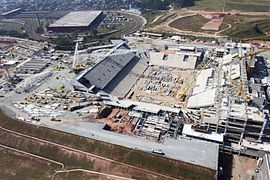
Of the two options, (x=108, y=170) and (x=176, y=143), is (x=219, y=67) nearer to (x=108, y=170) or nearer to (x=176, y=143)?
(x=176, y=143)

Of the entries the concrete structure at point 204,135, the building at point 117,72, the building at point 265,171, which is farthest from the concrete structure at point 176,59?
the building at point 265,171

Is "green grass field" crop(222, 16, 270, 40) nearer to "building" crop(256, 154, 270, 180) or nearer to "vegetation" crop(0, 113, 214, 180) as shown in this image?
"building" crop(256, 154, 270, 180)

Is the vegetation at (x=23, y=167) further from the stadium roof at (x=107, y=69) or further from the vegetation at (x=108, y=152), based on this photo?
the stadium roof at (x=107, y=69)

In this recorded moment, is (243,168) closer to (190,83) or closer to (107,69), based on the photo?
(190,83)

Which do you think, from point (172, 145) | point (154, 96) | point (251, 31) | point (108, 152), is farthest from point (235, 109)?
point (251, 31)

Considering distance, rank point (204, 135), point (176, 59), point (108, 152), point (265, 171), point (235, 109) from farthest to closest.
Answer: point (176, 59), point (235, 109), point (204, 135), point (108, 152), point (265, 171)

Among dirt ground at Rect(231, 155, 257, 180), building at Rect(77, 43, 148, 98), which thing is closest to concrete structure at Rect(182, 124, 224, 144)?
dirt ground at Rect(231, 155, 257, 180)

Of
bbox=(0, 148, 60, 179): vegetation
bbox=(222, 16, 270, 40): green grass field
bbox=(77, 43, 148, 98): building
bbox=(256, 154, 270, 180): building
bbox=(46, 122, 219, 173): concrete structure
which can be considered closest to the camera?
bbox=(256, 154, 270, 180): building

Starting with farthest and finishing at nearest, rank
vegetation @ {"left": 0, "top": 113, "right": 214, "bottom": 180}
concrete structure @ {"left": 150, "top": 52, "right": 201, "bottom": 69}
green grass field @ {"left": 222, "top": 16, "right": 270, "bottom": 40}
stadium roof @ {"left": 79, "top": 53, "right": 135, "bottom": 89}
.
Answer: green grass field @ {"left": 222, "top": 16, "right": 270, "bottom": 40} < concrete structure @ {"left": 150, "top": 52, "right": 201, "bottom": 69} < stadium roof @ {"left": 79, "top": 53, "right": 135, "bottom": 89} < vegetation @ {"left": 0, "top": 113, "right": 214, "bottom": 180}

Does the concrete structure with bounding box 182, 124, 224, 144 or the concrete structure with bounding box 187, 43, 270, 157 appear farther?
the concrete structure with bounding box 182, 124, 224, 144
